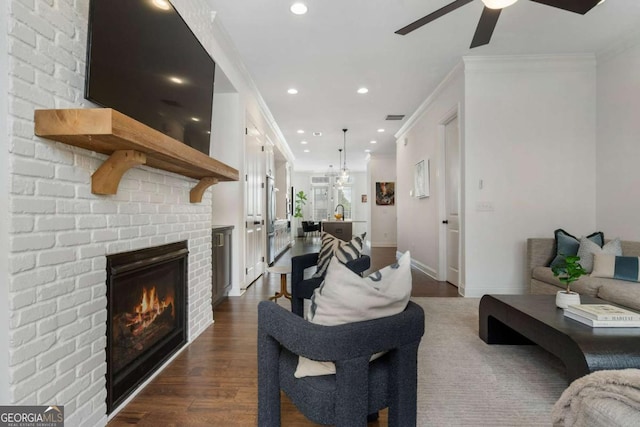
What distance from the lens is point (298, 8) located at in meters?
2.75

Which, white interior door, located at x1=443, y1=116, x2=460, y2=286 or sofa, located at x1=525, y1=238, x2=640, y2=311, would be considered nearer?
sofa, located at x1=525, y1=238, x2=640, y2=311

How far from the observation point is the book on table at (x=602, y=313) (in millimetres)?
1743

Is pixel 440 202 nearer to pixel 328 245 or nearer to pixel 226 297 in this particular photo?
pixel 328 245

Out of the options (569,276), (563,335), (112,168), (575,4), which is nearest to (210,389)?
(112,168)

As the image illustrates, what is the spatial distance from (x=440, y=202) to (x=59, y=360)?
459 centimetres

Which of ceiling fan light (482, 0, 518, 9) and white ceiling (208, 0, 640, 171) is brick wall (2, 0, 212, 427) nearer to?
white ceiling (208, 0, 640, 171)

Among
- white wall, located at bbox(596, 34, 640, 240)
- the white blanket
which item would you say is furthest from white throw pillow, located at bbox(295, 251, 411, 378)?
white wall, located at bbox(596, 34, 640, 240)

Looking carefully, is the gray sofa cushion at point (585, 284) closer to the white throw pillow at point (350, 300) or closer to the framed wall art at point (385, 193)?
the white throw pillow at point (350, 300)

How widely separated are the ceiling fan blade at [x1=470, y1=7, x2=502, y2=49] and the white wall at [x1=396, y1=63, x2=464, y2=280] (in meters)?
1.49

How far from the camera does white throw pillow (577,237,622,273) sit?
2.98 m

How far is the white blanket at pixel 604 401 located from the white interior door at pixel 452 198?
3625mm

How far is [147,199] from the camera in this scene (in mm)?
1938

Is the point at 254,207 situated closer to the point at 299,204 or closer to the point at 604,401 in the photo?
the point at 604,401

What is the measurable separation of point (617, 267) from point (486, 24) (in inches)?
93.5
